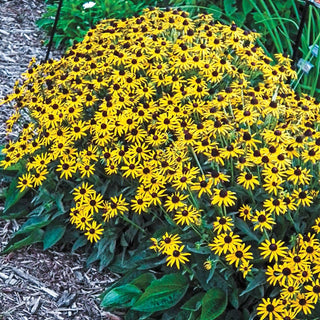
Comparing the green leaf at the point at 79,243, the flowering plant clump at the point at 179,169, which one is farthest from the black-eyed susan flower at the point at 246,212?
the green leaf at the point at 79,243

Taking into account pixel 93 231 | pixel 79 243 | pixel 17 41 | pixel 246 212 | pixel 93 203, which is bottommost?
pixel 17 41

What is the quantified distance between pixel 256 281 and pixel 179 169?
0.56m

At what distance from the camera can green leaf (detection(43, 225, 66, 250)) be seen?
10.2 feet

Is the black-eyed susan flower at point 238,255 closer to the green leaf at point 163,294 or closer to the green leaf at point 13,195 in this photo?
the green leaf at point 163,294

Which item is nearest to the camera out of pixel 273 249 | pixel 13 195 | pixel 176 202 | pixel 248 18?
pixel 273 249

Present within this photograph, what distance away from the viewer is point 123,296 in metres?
2.75

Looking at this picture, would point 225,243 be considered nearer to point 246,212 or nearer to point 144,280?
point 246,212

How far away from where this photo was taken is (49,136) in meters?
3.07

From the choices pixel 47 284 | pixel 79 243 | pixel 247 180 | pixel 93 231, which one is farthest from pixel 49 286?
pixel 247 180

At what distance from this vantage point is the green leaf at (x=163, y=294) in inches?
104

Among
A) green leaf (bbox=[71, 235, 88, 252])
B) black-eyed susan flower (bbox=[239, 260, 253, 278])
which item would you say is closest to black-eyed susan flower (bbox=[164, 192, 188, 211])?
black-eyed susan flower (bbox=[239, 260, 253, 278])

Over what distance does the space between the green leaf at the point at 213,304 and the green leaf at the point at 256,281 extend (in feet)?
0.41

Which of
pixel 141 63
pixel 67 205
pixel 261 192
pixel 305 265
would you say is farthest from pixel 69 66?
pixel 305 265

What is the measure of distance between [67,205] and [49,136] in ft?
1.18
